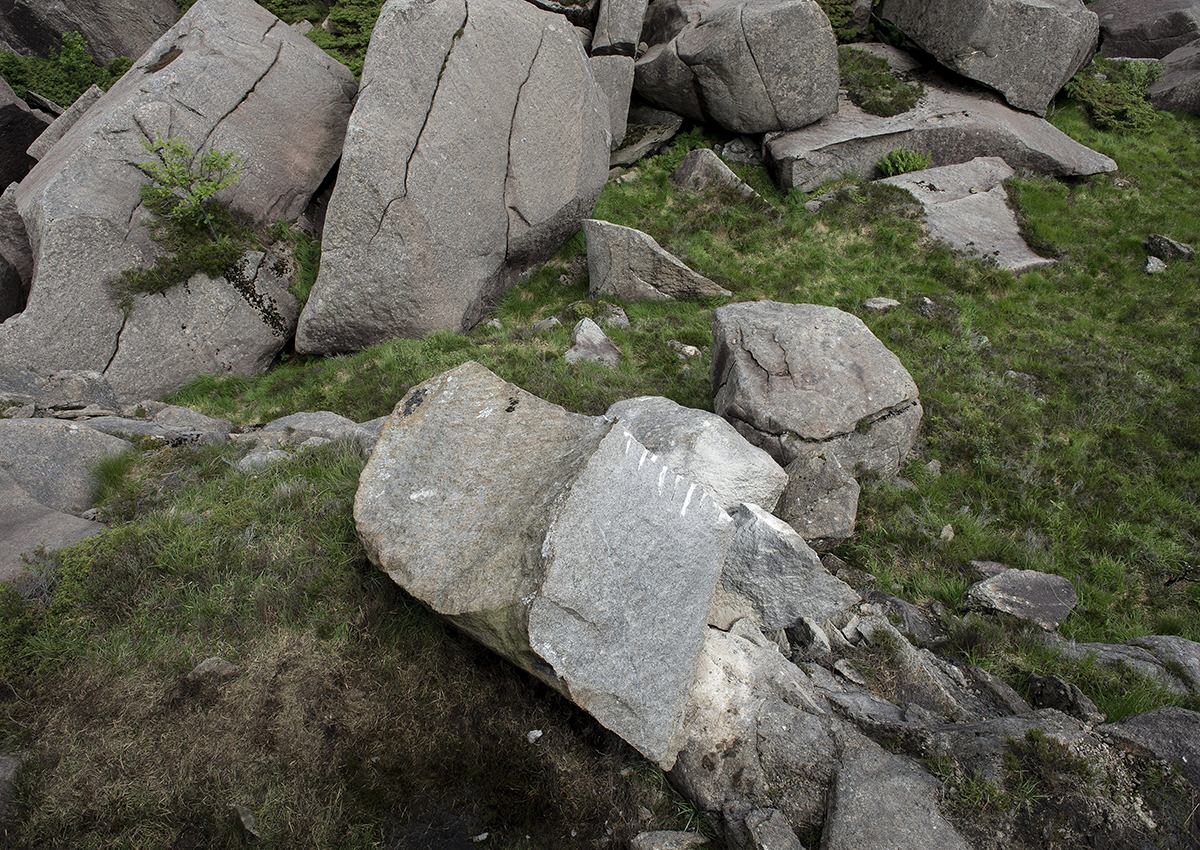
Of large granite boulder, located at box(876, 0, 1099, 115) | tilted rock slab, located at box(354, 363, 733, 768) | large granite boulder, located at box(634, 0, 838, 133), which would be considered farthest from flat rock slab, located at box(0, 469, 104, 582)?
large granite boulder, located at box(876, 0, 1099, 115)

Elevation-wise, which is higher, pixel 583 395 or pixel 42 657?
pixel 42 657

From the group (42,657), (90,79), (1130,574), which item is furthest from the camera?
(90,79)

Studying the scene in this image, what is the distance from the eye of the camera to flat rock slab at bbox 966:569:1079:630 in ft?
17.7

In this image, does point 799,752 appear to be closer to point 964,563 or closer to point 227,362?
point 964,563

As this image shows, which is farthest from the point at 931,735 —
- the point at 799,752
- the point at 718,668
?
the point at 718,668

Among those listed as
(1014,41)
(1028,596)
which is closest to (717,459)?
(1028,596)

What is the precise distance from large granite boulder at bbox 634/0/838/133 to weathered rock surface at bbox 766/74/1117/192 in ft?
2.04

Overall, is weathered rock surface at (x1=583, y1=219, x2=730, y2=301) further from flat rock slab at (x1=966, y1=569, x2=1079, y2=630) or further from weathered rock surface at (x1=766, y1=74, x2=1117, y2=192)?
flat rock slab at (x1=966, y1=569, x2=1079, y2=630)

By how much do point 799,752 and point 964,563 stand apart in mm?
3493

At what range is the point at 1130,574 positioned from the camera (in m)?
6.06

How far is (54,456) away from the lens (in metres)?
5.70

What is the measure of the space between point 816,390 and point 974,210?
300 inches

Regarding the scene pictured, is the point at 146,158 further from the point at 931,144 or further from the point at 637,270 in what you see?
the point at 931,144

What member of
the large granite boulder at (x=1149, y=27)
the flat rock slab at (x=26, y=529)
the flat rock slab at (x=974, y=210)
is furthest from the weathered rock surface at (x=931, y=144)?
the flat rock slab at (x=26, y=529)
